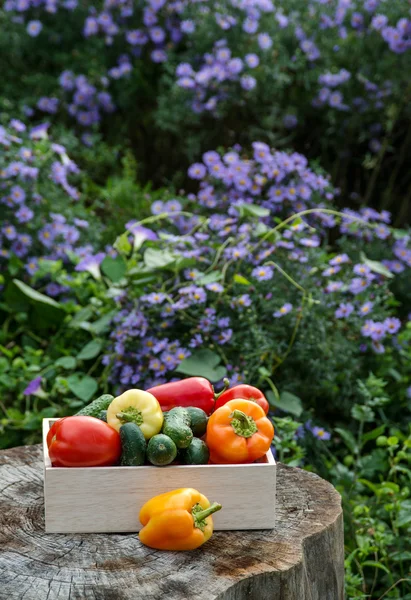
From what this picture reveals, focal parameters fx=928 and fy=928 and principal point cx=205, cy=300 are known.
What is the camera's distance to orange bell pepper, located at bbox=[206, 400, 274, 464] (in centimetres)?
204

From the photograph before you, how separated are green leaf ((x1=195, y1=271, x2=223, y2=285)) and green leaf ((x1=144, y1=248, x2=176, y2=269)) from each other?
0.15m

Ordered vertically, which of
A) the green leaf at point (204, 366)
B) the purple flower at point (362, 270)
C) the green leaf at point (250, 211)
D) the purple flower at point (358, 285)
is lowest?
the green leaf at point (204, 366)

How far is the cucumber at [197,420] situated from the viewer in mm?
2129

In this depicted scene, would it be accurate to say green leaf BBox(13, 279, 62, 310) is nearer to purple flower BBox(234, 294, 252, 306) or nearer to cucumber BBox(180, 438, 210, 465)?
purple flower BBox(234, 294, 252, 306)

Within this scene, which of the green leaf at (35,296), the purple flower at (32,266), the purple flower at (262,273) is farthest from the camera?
the purple flower at (32,266)

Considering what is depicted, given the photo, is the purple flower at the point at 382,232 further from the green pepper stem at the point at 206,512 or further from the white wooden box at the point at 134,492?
the green pepper stem at the point at 206,512

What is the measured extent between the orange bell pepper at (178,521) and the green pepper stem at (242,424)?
6.5 inches

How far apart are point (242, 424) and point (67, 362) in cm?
160

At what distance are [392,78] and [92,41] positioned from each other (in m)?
1.92

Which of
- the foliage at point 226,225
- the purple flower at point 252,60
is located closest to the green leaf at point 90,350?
the foliage at point 226,225

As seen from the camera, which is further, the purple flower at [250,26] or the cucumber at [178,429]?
the purple flower at [250,26]

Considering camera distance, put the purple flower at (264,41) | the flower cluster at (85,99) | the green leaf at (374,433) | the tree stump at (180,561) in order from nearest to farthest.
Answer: the tree stump at (180,561), the green leaf at (374,433), the purple flower at (264,41), the flower cluster at (85,99)

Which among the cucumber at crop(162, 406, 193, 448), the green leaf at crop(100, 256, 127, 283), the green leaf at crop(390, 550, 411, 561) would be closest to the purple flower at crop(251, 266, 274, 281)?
the green leaf at crop(100, 256, 127, 283)

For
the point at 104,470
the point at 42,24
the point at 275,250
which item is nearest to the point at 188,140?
the point at 42,24
